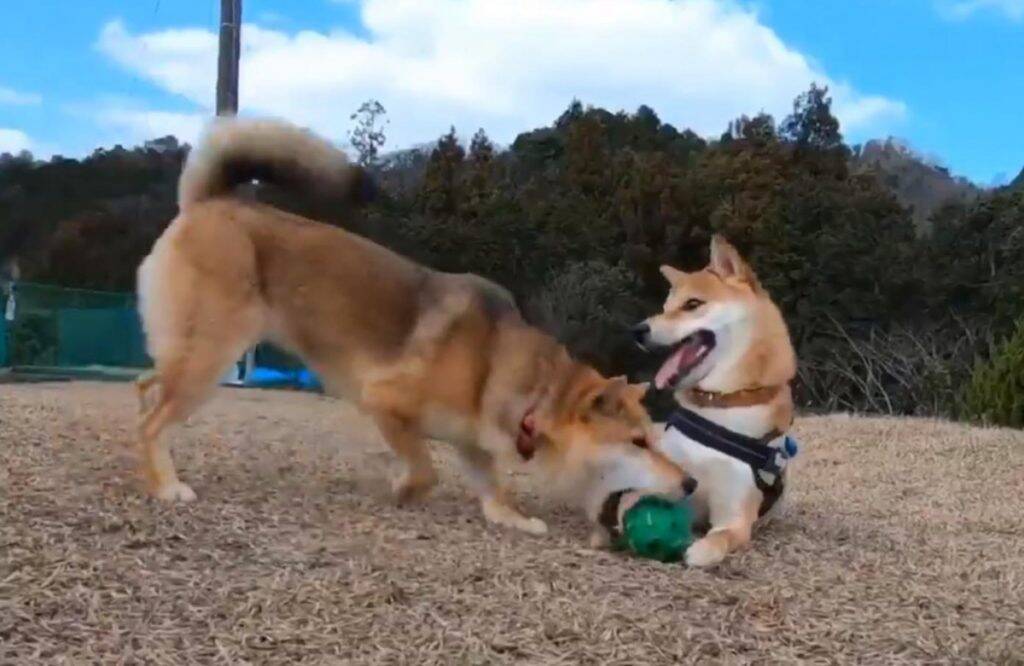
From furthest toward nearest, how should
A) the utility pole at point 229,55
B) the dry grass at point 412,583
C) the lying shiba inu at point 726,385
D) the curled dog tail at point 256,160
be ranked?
the utility pole at point 229,55 → the curled dog tail at point 256,160 → the lying shiba inu at point 726,385 → the dry grass at point 412,583

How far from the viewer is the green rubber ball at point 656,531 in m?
3.93

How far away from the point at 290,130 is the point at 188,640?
250 cm

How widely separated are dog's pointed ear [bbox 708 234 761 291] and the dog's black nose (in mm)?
399

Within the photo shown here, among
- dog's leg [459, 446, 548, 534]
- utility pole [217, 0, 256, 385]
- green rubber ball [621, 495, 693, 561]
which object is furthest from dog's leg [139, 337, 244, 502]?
utility pole [217, 0, 256, 385]

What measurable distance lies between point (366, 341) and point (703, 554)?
152 centimetres

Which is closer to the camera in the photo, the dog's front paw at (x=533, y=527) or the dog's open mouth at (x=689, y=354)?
the dog's front paw at (x=533, y=527)

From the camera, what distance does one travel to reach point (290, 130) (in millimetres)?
4715

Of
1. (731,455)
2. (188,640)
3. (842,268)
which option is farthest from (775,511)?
(842,268)

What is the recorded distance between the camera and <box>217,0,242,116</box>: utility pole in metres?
10.4

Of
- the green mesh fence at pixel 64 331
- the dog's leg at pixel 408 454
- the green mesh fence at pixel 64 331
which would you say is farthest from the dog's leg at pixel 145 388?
the green mesh fence at pixel 64 331

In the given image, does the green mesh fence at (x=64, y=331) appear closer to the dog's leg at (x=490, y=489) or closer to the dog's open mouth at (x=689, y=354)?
the dog's leg at (x=490, y=489)

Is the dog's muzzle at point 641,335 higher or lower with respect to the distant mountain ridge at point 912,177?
lower

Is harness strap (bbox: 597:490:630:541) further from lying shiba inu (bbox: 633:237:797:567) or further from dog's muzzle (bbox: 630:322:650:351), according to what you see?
dog's muzzle (bbox: 630:322:650:351)

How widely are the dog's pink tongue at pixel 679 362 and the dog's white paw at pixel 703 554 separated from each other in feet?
2.70
